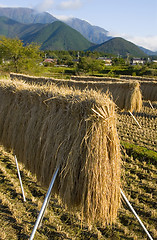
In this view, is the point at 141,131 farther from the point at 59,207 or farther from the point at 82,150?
the point at 82,150

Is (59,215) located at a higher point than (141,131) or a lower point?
lower

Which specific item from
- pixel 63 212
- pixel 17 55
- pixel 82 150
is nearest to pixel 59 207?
pixel 63 212

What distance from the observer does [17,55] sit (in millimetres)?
28078

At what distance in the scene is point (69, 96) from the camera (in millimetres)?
2916

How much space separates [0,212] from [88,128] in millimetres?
3062

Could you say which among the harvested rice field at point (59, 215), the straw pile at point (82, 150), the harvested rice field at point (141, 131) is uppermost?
the straw pile at point (82, 150)

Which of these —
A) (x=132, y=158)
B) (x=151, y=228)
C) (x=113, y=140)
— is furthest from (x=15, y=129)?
(x=132, y=158)

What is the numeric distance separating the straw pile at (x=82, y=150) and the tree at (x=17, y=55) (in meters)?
27.2

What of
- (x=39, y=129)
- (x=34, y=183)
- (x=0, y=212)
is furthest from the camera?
(x=34, y=183)

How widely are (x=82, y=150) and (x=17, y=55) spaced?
28836mm

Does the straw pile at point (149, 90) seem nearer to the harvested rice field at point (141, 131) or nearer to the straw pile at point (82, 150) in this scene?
the harvested rice field at point (141, 131)

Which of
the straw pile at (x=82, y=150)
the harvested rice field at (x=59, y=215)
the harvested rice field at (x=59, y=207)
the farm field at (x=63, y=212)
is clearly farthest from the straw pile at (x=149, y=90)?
the straw pile at (x=82, y=150)

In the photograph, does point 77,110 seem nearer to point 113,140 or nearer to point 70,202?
point 113,140

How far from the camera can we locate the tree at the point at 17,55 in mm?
27647
